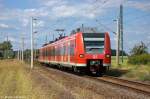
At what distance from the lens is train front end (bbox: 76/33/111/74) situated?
31547 millimetres

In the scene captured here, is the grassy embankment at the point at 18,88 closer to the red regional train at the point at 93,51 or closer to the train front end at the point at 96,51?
A: the red regional train at the point at 93,51

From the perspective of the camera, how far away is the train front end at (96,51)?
31547 millimetres

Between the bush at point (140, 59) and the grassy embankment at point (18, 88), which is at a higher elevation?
the bush at point (140, 59)

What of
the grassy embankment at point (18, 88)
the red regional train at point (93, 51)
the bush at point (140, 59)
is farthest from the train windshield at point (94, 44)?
the bush at point (140, 59)

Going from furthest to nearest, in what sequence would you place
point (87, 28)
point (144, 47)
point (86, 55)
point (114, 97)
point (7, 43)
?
1. point (7, 43)
2. point (144, 47)
3. point (87, 28)
4. point (86, 55)
5. point (114, 97)

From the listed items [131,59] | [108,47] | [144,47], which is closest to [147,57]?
[131,59]

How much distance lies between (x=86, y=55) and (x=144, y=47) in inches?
1988

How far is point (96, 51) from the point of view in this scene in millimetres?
31609

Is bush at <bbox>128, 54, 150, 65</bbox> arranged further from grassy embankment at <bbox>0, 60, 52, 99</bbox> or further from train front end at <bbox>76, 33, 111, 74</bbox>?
grassy embankment at <bbox>0, 60, 52, 99</bbox>

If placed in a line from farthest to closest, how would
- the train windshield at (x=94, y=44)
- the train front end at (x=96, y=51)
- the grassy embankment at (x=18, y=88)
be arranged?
the train windshield at (x=94, y=44)
the train front end at (x=96, y=51)
the grassy embankment at (x=18, y=88)

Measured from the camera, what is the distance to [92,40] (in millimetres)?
31734

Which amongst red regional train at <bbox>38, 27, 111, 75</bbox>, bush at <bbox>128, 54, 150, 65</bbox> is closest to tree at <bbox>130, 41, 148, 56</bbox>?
bush at <bbox>128, 54, 150, 65</bbox>

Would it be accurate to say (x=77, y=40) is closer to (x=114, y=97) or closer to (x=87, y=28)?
(x=87, y=28)

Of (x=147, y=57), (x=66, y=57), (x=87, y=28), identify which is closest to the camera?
(x=87, y=28)
